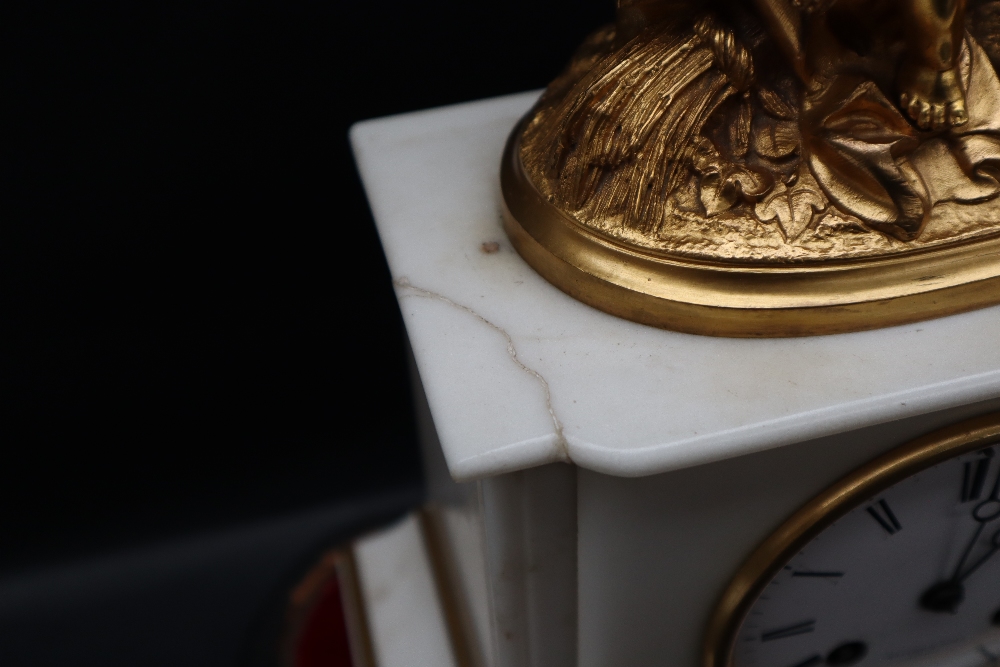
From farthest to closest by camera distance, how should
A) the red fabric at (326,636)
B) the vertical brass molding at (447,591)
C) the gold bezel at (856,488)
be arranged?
the red fabric at (326,636) → the vertical brass molding at (447,591) → the gold bezel at (856,488)

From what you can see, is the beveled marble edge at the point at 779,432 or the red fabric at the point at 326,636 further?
the red fabric at the point at 326,636

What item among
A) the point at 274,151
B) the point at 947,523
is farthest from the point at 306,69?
the point at 947,523

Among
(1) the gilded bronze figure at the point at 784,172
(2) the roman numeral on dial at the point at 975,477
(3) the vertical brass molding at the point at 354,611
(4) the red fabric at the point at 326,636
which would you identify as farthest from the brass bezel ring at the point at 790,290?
(4) the red fabric at the point at 326,636

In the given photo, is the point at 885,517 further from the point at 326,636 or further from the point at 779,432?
the point at 326,636

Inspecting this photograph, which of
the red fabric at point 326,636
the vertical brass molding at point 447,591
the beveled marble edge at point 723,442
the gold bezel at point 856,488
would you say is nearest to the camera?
the beveled marble edge at point 723,442

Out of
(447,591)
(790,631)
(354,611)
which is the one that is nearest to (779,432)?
(790,631)

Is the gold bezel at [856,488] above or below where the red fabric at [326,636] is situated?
above

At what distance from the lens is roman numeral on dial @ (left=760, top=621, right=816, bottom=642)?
0.80 m

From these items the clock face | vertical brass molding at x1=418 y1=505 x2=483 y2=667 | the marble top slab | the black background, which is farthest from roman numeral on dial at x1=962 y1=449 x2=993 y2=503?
the black background

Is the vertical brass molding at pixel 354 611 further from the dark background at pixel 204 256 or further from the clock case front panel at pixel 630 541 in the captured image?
the clock case front panel at pixel 630 541

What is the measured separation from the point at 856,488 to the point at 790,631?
18 centimetres

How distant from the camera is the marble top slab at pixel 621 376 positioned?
1.92 ft

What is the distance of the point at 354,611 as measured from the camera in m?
1.14

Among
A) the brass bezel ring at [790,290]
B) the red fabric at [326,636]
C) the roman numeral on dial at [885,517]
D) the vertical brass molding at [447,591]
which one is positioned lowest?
the red fabric at [326,636]
